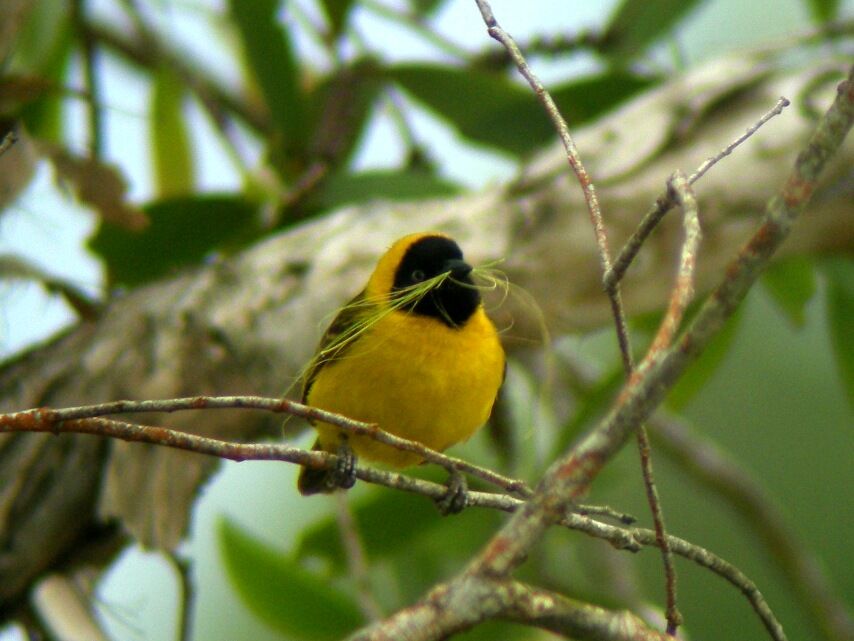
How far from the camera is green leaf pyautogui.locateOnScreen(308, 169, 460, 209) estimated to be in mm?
3033

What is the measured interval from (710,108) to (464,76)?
0.75 m

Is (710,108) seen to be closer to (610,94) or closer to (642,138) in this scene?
(642,138)

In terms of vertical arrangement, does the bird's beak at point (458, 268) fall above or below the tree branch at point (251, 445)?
above

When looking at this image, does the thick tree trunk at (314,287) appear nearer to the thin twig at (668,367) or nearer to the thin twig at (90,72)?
the thin twig at (90,72)

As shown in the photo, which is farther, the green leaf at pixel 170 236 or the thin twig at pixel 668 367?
the green leaf at pixel 170 236

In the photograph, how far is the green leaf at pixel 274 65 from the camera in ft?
10.7

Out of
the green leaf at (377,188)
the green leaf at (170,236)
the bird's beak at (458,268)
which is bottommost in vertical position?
the bird's beak at (458,268)

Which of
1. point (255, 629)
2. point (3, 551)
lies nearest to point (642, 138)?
point (3, 551)

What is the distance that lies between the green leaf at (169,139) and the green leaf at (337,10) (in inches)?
32.2

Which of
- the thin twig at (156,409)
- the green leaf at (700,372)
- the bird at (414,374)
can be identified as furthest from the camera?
the green leaf at (700,372)

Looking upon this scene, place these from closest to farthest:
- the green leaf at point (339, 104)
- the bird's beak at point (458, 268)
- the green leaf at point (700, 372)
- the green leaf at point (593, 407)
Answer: the bird's beak at point (458, 268) < the green leaf at point (593, 407) < the green leaf at point (700, 372) < the green leaf at point (339, 104)

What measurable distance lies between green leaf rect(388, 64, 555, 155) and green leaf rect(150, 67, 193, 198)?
3.14ft

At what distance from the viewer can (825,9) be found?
133 inches

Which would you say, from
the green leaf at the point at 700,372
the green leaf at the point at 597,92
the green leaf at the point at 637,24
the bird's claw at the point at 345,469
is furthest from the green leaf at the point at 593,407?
the green leaf at the point at 637,24
